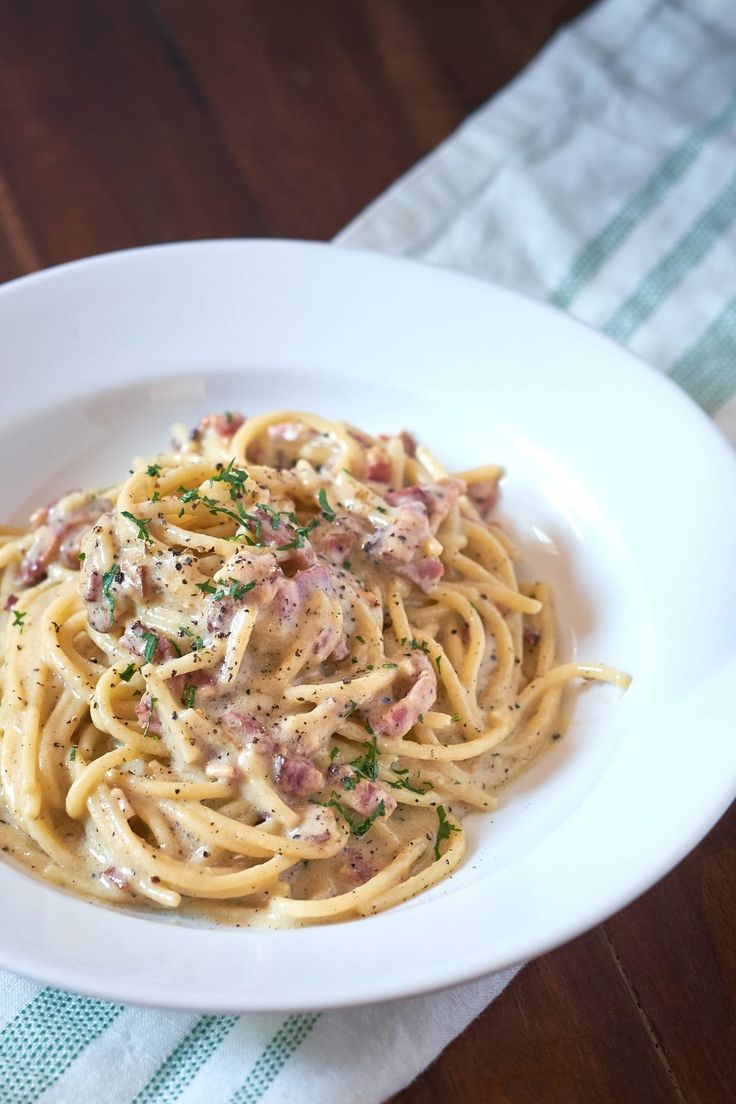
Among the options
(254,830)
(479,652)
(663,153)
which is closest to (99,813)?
(254,830)

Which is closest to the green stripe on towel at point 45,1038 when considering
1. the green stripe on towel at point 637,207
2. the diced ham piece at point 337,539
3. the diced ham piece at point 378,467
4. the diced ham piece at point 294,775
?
the diced ham piece at point 294,775

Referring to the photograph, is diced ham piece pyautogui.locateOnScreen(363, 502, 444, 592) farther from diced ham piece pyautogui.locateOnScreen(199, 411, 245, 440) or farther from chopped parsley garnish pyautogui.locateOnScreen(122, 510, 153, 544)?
diced ham piece pyautogui.locateOnScreen(199, 411, 245, 440)

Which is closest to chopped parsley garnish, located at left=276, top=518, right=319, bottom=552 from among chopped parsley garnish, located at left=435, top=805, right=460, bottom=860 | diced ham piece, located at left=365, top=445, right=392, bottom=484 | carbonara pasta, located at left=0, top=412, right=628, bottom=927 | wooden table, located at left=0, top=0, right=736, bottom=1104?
carbonara pasta, located at left=0, top=412, right=628, bottom=927

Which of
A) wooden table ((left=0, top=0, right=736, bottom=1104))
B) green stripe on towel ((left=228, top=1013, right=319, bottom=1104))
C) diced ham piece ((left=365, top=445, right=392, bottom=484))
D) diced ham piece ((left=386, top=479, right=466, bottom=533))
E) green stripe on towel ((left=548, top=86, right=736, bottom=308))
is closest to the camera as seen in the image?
green stripe on towel ((left=228, top=1013, right=319, bottom=1104))

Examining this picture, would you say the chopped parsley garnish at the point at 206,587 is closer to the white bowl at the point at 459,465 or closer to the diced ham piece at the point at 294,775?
the diced ham piece at the point at 294,775

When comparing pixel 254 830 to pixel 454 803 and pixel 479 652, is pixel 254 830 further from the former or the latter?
pixel 479 652

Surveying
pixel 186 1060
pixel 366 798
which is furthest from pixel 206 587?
pixel 186 1060

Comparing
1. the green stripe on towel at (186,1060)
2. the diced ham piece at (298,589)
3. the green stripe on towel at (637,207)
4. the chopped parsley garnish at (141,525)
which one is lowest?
the green stripe on towel at (186,1060)
